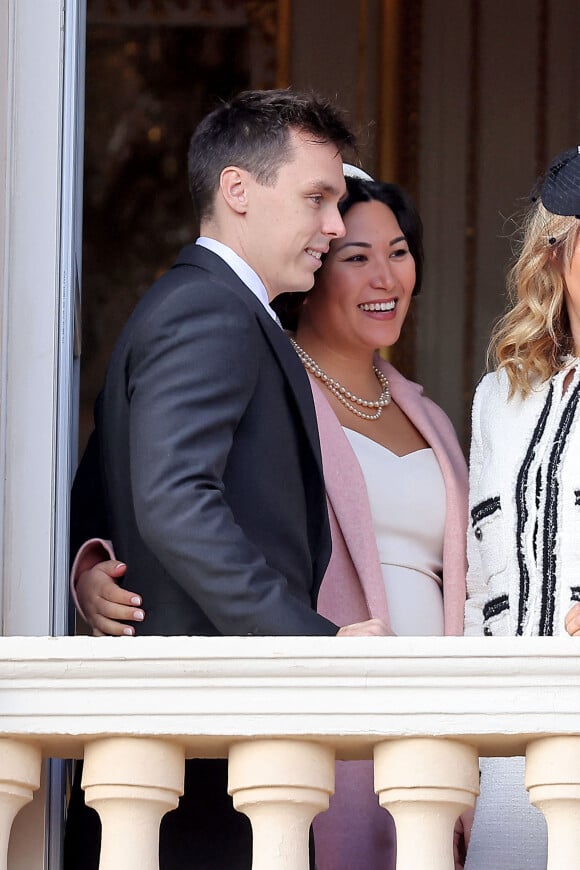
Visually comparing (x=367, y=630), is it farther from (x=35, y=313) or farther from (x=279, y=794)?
(x=35, y=313)

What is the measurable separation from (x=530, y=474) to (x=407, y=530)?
35 cm

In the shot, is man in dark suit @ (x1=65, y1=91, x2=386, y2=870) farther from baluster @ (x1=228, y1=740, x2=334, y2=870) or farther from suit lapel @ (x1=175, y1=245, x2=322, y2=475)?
baluster @ (x1=228, y1=740, x2=334, y2=870)

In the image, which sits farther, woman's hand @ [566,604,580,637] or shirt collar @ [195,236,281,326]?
shirt collar @ [195,236,281,326]

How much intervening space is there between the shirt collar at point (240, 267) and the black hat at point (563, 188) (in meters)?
0.49

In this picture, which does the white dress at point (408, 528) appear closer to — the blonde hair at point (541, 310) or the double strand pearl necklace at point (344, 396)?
the double strand pearl necklace at point (344, 396)

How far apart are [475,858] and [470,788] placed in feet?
1.88

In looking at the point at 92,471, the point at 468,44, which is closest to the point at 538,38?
the point at 468,44

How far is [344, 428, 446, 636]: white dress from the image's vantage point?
8.98 ft

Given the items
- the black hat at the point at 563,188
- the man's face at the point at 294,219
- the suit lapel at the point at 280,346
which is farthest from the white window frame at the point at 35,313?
the black hat at the point at 563,188

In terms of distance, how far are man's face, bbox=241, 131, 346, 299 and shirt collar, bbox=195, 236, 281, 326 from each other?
1.2 inches

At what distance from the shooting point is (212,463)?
6.64ft

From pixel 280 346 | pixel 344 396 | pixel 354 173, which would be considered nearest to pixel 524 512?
pixel 280 346

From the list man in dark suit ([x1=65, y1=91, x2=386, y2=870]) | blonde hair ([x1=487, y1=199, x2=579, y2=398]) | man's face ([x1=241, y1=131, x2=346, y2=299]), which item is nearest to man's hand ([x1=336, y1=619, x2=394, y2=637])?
man in dark suit ([x1=65, y1=91, x2=386, y2=870])

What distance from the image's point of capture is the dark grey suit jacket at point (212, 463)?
1.98 m
